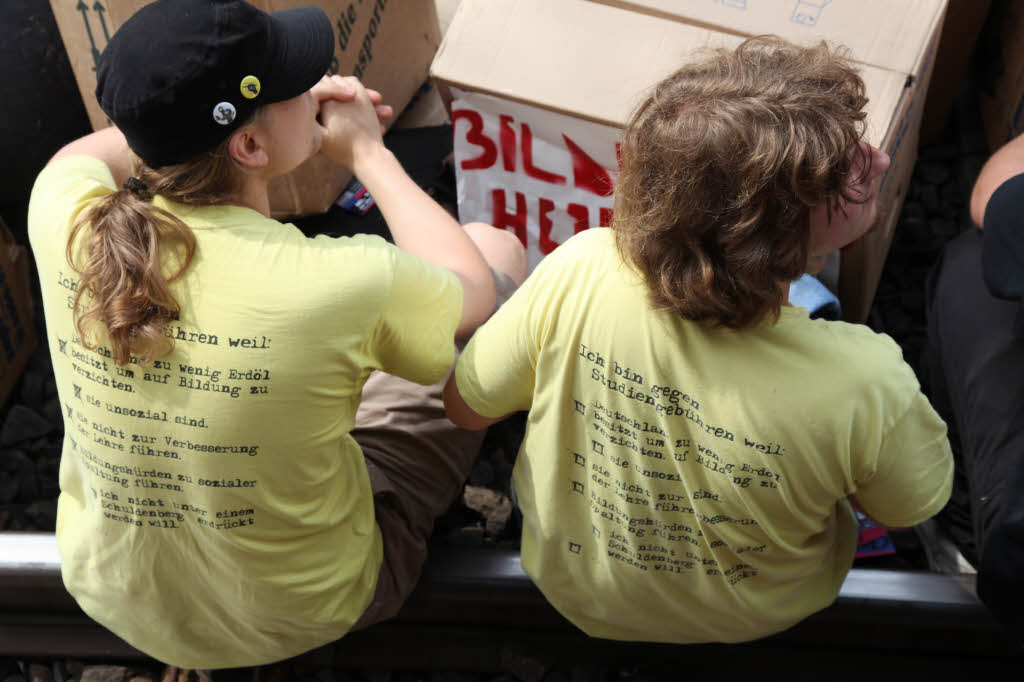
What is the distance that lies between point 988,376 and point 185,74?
4.23 ft

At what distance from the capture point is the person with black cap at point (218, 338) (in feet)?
3.67

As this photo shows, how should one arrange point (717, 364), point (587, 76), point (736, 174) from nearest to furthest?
point (736, 174), point (717, 364), point (587, 76)

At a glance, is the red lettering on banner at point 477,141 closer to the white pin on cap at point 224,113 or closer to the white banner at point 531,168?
the white banner at point 531,168

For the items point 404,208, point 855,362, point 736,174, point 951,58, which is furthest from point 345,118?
point 951,58

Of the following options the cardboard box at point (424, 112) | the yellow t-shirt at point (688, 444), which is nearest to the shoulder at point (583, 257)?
the yellow t-shirt at point (688, 444)

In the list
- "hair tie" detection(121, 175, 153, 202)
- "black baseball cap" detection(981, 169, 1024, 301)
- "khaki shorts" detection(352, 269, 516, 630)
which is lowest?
"khaki shorts" detection(352, 269, 516, 630)

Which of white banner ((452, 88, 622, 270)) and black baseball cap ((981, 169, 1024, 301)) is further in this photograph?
white banner ((452, 88, 622, 270))

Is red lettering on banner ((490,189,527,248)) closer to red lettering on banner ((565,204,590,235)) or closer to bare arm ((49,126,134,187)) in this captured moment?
red lettering on banner ((565,204,590,235))

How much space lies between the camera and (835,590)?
1427 mm

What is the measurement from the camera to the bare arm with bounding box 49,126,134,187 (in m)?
1.46

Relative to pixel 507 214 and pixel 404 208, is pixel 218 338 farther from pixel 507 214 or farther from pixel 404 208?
pixel 507 214

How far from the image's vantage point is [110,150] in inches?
57.6

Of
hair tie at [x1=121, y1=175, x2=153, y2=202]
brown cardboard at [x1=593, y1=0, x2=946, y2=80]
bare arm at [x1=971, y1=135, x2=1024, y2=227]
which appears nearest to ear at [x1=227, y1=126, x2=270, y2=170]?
hair tie at [x1=121, y1=175, x2=153, y2=202]

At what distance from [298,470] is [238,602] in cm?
24
